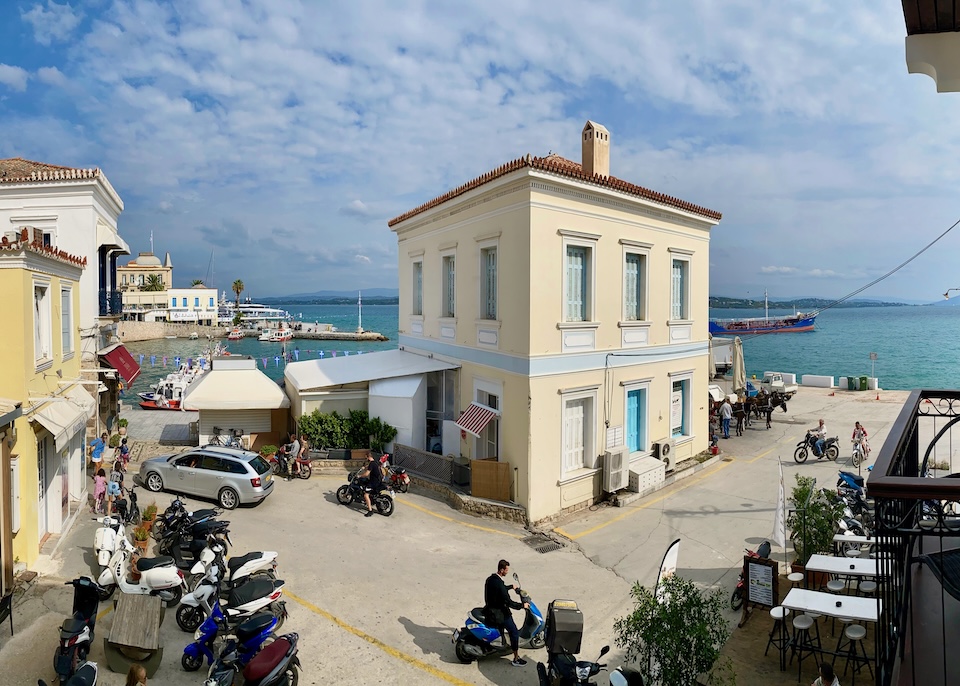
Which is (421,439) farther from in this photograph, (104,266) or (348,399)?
(104,266)

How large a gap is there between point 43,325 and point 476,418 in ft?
31.2

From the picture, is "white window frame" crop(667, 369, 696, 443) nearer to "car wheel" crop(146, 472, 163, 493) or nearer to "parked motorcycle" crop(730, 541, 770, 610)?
"parked motorcycle" crop(730, 541, 770, 610)

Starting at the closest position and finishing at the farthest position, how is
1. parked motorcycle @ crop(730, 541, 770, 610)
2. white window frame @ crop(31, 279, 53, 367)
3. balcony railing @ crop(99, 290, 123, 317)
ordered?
parked motorcycle @ crop(730, 541, 770, 610) < white window frame @ crop(31, 279, 53, 367) < balcony railing @ crop(99, 290, 123, 317)

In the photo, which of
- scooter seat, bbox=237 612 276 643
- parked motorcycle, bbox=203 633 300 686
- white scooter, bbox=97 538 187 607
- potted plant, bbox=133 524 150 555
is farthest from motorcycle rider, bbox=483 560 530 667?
potted plant, bbox=133 524 150 555

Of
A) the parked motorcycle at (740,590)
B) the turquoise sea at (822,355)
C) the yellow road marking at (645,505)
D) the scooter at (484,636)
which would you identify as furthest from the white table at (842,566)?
the turquoise sea at (822,355)

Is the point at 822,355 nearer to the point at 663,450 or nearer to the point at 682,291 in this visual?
the point at 682,291

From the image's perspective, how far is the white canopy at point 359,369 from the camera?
18219 mm

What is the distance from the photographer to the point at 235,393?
19.0 m

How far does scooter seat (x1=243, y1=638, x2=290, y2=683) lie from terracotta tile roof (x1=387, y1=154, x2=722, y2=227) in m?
10.7

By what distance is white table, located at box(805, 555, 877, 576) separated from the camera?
7449 mm

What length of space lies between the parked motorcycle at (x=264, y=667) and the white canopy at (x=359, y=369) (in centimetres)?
1094

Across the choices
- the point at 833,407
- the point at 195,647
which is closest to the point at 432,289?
the point at 195,647

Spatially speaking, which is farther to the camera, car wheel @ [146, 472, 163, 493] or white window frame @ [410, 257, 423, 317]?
white window frame @ [410, 257, 423, 317]

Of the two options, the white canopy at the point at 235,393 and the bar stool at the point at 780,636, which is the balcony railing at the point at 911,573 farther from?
the white canopy at the point at 235,393
